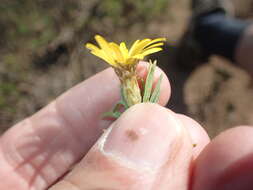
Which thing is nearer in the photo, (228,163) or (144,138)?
(144,138)

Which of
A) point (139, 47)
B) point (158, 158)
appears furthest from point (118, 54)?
point (158, 158)

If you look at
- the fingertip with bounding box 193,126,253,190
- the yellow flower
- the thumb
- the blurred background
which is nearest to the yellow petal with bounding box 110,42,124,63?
the yellow flower

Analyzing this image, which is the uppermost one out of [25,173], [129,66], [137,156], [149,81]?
[129,66]

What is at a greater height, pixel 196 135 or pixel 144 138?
pixel 144 138

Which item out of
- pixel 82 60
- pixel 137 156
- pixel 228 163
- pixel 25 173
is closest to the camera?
pixel 137 156

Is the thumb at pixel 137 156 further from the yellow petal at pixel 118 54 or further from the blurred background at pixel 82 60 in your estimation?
the blurred background at pixel 82 60

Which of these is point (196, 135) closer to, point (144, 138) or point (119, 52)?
point (144, 138)

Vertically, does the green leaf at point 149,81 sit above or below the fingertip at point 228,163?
above

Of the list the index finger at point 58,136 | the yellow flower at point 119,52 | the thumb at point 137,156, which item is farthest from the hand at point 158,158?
the index finger at point 58,136

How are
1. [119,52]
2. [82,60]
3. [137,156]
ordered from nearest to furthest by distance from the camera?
[137,156] < [119,52] < [82,60]
